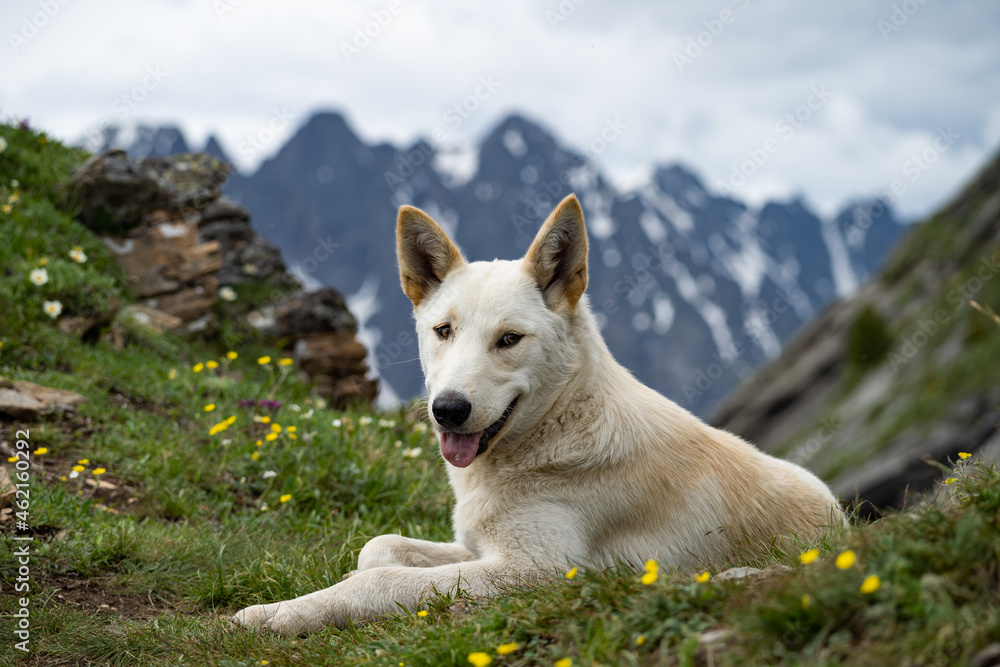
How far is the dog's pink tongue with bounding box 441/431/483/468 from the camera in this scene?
4.05m

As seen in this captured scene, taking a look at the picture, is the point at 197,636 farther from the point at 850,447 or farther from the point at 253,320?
the point at 850,447

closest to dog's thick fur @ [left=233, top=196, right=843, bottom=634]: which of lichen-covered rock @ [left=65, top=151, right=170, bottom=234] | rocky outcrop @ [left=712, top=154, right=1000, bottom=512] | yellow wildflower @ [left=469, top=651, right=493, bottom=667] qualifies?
yellow wildflower @ [left=469, top=651, right=493, bottom=667]

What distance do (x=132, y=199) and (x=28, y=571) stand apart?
7.34 metres

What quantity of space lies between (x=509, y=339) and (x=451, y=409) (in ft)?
1.99

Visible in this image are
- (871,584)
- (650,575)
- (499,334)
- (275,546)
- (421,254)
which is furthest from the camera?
(275,546)

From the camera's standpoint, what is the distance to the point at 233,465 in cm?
629

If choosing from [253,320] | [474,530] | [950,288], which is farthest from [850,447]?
[474,530]

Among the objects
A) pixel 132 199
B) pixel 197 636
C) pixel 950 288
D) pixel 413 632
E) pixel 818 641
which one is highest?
pixel 132 199

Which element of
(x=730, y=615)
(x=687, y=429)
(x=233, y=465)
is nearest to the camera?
(x=730, y=615)

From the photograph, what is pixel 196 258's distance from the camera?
35.3 feet
